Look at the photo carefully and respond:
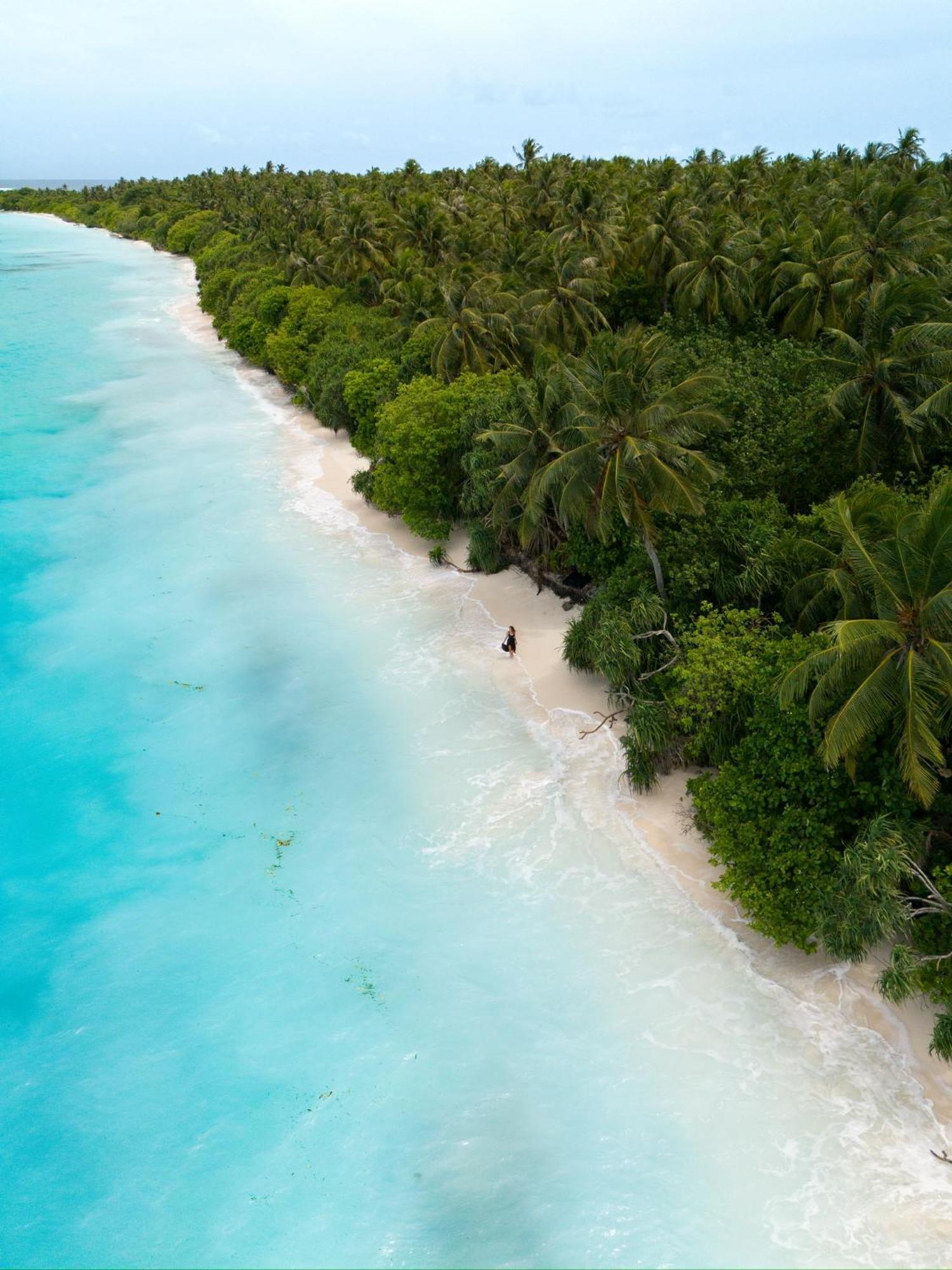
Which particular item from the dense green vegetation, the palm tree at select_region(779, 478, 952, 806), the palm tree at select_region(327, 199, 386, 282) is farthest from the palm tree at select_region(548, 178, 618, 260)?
the palm tree at select_region(779, 478, 952, 806)

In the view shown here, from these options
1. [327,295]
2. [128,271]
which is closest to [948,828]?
[327,295]

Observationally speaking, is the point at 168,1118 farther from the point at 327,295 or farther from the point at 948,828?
the point at 327,295

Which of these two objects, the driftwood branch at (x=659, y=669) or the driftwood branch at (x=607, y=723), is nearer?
the driftwood branch at (x=659, y=669)

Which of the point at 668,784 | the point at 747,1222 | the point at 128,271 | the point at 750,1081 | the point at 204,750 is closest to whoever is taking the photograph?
the point at 747,1222

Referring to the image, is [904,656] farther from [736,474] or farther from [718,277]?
[718,277]

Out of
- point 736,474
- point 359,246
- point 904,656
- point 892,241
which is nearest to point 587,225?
point 892,241

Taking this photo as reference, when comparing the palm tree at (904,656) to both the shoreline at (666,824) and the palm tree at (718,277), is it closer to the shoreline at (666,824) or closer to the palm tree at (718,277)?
the shoreline at (666,824)

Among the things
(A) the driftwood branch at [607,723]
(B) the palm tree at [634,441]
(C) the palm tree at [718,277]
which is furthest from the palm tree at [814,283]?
(A) the driftwood branch at [607,723]
